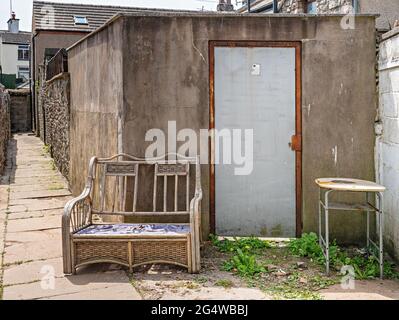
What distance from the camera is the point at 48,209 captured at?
7.82 m

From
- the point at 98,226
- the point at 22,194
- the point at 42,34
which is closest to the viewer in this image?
the point at 98,226

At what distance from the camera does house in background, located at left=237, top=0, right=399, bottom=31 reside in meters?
8.16

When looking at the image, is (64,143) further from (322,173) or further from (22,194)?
(322,173)

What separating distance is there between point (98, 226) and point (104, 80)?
7.37ft

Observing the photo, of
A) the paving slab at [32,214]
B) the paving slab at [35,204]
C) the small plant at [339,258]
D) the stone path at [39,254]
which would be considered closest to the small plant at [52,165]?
the stone path at [39,254]

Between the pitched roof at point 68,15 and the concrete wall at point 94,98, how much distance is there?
1517 cm

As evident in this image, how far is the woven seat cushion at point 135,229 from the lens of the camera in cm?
474

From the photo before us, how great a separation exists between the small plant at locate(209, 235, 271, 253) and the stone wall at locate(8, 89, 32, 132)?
25.0 metres

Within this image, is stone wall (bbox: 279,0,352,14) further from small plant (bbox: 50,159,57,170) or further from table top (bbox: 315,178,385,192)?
small plant (bbox: 50,159,57,170)

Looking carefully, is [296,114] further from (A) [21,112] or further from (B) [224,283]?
(A) [21,112]

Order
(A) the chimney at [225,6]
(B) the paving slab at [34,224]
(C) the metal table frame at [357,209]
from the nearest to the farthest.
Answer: (C) the metal table frame at [357,209] < (B) the paving slab at [34,224] < (A) the chimney at [225,6]

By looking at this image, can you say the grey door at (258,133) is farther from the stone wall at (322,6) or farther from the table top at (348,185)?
the stone wall at (322,6)

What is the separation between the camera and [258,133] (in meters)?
5.68
